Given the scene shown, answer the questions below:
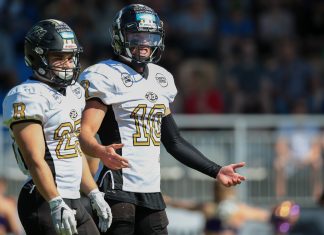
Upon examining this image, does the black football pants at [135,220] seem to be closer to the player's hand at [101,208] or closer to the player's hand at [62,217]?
the player's hand at [101,208]

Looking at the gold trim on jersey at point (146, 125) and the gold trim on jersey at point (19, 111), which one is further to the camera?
the gold trim on jersey at point (146, 125)

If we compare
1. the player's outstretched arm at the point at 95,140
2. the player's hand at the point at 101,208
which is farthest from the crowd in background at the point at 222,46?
the player's hand at the point at 101,208

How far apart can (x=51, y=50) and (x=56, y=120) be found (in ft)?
1.56

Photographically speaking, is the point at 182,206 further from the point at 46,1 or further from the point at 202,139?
the point at 46,1

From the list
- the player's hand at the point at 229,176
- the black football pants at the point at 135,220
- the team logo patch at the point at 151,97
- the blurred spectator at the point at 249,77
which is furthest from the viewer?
the blurred spectator at the point at 249,77

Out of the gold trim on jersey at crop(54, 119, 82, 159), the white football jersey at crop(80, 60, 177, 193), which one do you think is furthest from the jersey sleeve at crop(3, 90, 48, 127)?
the white football jersey at crop(80, 60, 177, 193)

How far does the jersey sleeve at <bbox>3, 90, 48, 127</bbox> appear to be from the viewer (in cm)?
616

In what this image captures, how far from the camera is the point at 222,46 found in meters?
15.2

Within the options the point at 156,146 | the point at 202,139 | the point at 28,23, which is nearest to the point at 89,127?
the point at 156,146

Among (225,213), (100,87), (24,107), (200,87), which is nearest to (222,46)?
(200,87)

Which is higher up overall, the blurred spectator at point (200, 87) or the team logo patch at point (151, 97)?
the team logo patch at point (151, 97)

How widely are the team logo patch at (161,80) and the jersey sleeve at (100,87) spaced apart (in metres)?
0.38

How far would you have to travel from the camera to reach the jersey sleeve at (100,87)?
21.7 ft

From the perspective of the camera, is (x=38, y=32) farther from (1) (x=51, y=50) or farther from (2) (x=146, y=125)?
(2) (x=146, y=125)
